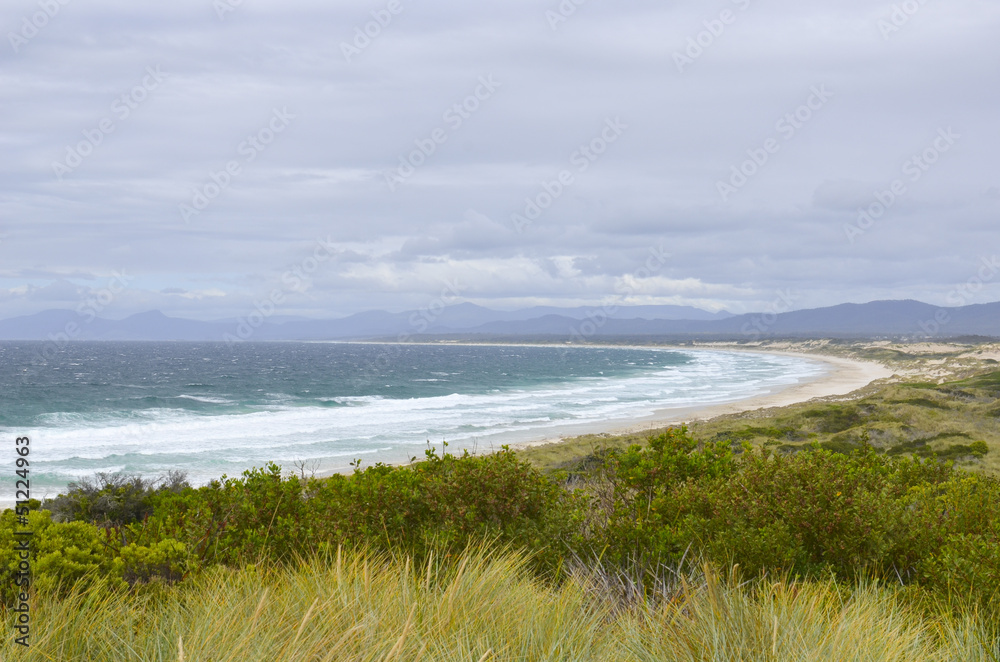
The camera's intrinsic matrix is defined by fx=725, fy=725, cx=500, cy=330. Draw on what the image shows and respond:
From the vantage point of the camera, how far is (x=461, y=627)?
3475 mm

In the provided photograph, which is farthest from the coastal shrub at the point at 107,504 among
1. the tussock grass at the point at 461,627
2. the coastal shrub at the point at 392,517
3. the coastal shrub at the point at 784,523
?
the coastal shrub at the point at 784,523

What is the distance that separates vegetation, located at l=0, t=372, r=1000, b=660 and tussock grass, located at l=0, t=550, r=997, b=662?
2 centimetres

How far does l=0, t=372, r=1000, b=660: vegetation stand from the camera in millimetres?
3387

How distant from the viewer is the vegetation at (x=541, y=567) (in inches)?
133

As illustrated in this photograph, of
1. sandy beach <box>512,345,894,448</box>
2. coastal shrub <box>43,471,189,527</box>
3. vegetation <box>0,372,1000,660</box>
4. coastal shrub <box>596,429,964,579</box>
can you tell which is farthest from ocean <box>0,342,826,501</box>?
coastal shrub <box>596,429,964,579</box>

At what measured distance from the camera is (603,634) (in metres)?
3.74

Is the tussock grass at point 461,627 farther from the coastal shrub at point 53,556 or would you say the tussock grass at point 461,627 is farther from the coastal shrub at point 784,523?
the coastal shrub at point 784,523

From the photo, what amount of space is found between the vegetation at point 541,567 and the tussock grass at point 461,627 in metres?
0.02

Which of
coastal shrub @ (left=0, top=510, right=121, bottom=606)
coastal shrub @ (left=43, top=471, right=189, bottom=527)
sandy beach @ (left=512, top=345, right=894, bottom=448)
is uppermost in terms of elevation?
coastal shrub @ (left=0, top=510, right=121, bottom=606)

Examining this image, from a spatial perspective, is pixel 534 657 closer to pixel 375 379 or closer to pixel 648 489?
pixel 648 489

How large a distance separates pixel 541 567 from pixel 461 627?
196 centimetres

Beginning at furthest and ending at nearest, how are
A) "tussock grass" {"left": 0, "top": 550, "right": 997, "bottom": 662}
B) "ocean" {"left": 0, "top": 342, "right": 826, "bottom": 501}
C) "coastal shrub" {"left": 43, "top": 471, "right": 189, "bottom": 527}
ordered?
"ocean" {"left": 0, "top": 342, "right": 826, "bottom": 501} → "coastal shrub" {"left": 43, "top": 471, "right": 189, "bottom": 527} → "tussock grass" {"left": 0, "top": 550, "right": 997, "bottom": 662}

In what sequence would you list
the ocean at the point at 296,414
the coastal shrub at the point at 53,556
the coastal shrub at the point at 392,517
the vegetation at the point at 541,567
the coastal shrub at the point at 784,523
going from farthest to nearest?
the ocean at the point at 296,414, the coastal shrub at the point at 392,517, the coastal shrub at the point at 784,523, the coastal shrub at the point at 53,556, the vegetation at the point at 541,567

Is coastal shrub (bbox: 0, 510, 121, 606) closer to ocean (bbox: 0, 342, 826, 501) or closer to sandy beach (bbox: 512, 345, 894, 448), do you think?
ocean (bbox: 0, 342, 826, 501)
